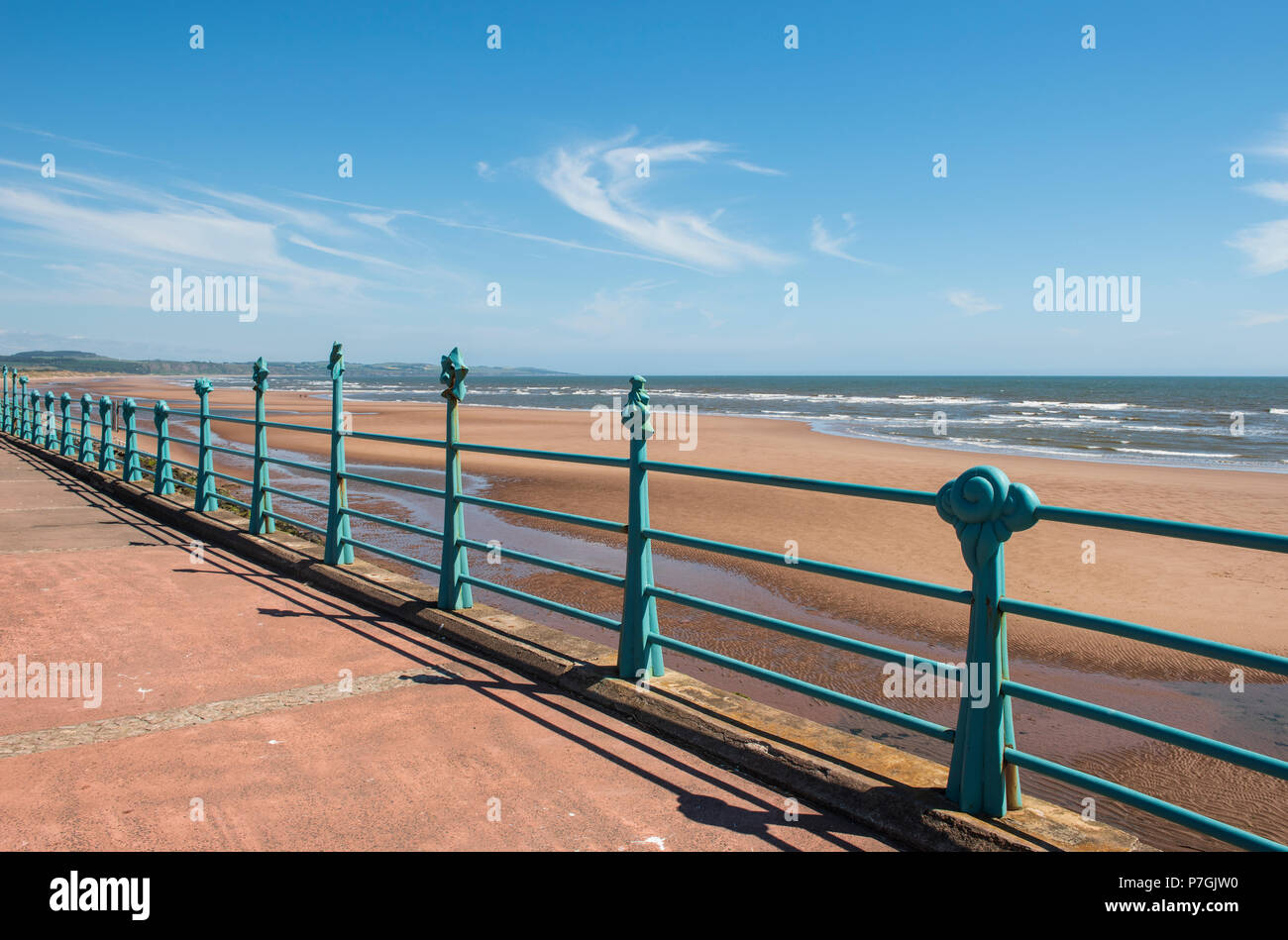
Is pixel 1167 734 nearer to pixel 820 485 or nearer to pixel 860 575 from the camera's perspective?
pixel 860 575

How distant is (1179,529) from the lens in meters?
2.52

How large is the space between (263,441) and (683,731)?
5841 millimetres

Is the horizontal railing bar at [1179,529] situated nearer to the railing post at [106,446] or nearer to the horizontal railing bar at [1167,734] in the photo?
the horizontal railing bar at [1167,734]

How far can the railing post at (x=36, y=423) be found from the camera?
17.0 meters

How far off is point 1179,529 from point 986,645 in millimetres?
704

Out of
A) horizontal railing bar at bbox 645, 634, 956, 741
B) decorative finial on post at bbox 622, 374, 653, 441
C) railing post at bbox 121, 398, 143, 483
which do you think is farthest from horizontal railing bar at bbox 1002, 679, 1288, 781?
railing post at bbox 121, 398, 143, 483

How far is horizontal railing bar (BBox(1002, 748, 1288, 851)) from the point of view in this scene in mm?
2359

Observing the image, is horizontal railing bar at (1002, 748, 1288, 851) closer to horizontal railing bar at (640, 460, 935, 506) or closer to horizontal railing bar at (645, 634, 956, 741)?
horizontal railing bar at (645, 634, 956, 741)

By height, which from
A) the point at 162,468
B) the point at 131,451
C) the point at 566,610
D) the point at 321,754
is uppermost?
the point at 131,451

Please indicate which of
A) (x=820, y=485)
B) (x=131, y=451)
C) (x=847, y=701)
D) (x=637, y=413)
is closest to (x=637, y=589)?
(x=637, y=413)

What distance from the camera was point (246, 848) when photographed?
2.86m

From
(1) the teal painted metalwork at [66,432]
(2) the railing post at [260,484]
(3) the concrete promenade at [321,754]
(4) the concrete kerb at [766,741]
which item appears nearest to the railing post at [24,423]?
(1) the teal painted metalwork at [66,432]
